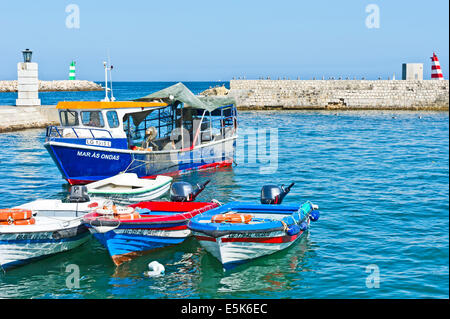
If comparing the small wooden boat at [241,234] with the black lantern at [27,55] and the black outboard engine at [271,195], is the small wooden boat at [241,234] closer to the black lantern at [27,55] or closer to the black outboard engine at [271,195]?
the black outboard engine at [271,195]

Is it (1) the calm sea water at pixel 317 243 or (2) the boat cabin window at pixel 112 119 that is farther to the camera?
(2) the boat cabin window at pixel 112 119

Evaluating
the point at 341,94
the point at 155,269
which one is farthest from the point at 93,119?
the point at 341,94

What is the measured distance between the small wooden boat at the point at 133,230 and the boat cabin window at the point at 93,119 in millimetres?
8207

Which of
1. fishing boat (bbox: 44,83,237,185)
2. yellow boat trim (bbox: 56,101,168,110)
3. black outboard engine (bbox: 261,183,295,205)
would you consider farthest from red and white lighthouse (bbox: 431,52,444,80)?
black outboard engine (bbox: 261,183,295,205)

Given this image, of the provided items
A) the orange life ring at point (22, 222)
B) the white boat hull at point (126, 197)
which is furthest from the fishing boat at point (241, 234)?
the white boat hull at point (126, 197)

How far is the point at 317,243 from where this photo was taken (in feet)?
45.3

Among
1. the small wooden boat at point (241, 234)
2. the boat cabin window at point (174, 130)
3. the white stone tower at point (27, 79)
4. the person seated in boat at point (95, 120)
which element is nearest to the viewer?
the small wooden boat at point (241, 234)

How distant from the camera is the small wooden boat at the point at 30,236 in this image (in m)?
11.6

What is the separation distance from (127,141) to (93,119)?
1.46m

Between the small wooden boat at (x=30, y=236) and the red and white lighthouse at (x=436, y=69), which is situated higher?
the red and white lighthouse at (x=436, y=69)

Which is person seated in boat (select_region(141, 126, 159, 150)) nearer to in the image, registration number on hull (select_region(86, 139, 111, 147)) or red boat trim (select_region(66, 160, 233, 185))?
red boat trim (select_region(66, 160, 233, 185))

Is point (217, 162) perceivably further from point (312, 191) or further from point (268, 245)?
point (268, 245)

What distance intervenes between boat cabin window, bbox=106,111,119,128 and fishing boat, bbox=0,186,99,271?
298 inches

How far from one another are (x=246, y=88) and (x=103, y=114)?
154ft
